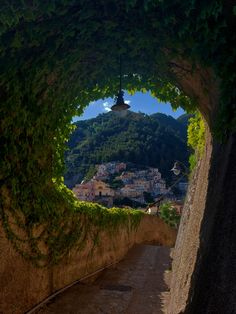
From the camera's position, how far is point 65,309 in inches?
296

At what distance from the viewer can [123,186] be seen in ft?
390

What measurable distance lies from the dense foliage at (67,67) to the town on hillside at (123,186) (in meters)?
84.2

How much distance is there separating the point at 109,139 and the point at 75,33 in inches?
4958

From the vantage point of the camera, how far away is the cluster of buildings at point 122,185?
10262cm

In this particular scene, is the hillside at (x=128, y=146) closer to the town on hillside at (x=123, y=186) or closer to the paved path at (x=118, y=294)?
the town on hillside at (x=123, y=186)

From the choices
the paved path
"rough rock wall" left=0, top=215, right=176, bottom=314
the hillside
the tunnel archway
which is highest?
the hillside

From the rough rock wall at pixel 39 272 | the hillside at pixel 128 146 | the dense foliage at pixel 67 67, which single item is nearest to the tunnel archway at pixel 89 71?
the dense foliage at pixel 67 67

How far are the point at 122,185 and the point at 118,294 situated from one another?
11214 cm

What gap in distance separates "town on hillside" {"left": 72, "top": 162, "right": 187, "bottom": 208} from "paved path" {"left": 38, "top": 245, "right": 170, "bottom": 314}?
7915 cm

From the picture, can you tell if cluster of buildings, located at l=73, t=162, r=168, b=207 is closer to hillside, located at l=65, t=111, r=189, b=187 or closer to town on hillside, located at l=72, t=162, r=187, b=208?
town on hillside, located at l=72, t=162, r=187, b=208

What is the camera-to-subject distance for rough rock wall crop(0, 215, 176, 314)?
20.0 ft

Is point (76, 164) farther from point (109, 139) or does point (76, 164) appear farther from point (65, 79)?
point (65, 79)

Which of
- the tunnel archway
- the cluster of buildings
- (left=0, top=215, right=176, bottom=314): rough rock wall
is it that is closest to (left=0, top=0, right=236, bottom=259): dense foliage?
the tunnel archway

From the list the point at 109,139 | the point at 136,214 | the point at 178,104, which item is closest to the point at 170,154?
the point at 109,139
